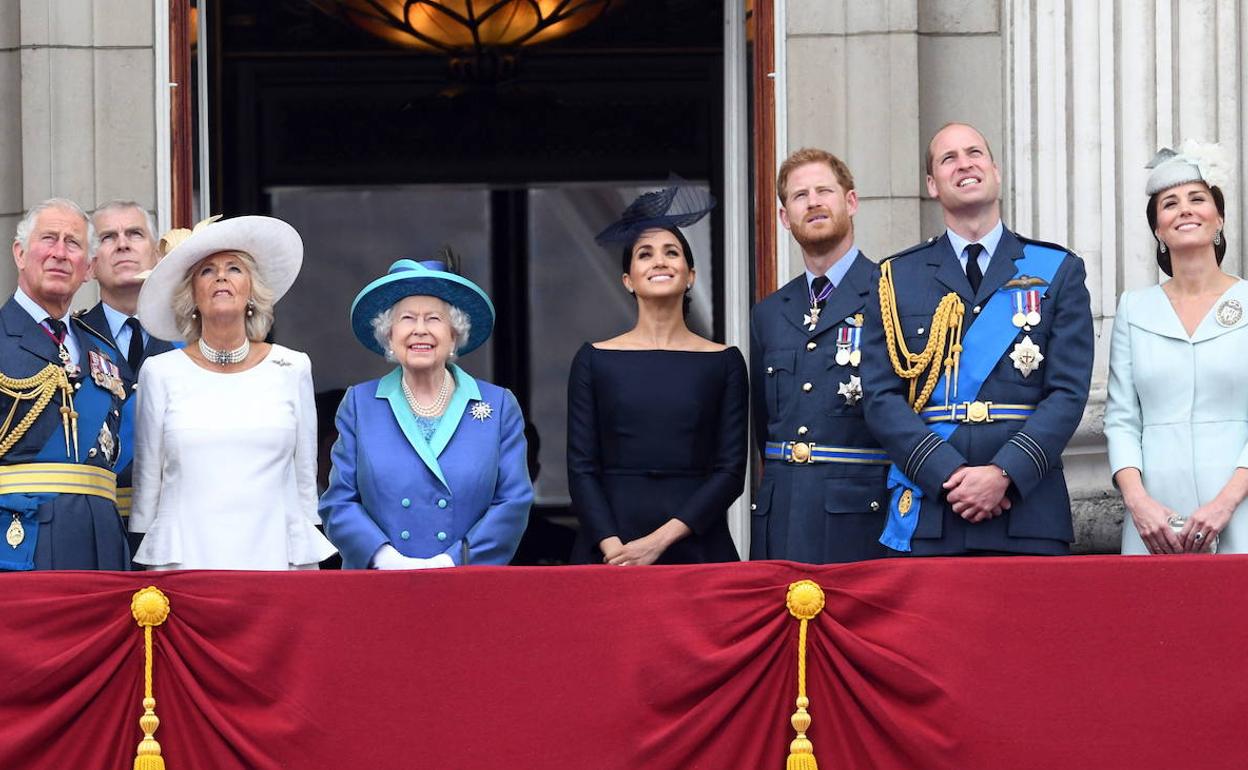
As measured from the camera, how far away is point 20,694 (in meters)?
5.33

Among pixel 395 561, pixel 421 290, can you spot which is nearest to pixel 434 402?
pixel 421 290

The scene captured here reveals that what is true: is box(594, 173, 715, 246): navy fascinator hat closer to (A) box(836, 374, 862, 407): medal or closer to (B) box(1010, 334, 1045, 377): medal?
(A) box(836, 374, 862, 407): medal

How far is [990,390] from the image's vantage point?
6.07 meters

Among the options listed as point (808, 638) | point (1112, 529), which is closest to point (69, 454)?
point (808, 638)

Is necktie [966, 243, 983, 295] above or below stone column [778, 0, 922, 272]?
below

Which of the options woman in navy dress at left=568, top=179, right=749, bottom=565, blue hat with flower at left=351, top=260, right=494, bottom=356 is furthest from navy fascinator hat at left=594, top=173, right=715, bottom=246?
blue hat with flower at left=351, top=260, right=494, bottom=356

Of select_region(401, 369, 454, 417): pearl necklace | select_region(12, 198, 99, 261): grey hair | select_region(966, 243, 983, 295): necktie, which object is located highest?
select_region(12, 198, 99, 261): grey hair

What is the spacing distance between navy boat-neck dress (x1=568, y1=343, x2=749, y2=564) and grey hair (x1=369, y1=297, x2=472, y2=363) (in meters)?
0.36

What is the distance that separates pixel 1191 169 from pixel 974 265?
2.10 feet

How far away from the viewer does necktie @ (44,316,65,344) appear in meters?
6.10

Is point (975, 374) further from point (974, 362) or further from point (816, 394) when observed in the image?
point (816, 394)

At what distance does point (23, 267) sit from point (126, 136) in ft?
6.57

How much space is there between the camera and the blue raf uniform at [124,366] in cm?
624

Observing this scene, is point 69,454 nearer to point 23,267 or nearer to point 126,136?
point 23,267
